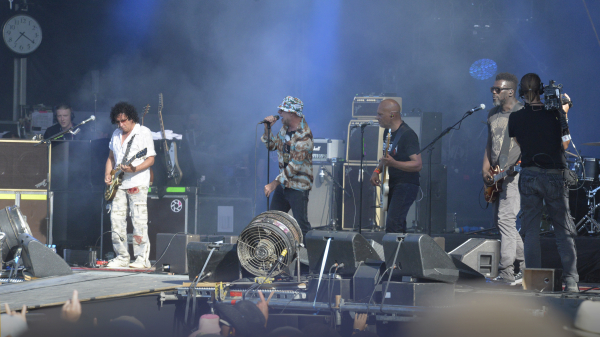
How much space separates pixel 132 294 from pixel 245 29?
7030mm

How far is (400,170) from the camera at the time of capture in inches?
226

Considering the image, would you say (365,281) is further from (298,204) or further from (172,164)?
(172,164)

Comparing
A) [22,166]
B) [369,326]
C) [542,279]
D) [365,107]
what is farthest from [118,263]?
[542,279]

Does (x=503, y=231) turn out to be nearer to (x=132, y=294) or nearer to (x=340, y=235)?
(x=340, y=235)

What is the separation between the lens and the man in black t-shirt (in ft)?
18.6

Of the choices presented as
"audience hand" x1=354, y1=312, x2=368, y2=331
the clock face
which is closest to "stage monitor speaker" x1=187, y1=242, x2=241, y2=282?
"audience hand" x1=354, y1=312, x2=368, y2=331

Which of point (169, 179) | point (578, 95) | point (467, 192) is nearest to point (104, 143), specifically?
point (169, 179)

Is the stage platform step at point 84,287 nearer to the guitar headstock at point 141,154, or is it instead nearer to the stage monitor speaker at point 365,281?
the guitar headstock at point 141,154

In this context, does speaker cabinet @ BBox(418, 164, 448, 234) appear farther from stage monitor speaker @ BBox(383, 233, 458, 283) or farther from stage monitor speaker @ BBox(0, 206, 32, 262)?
stage monitor speaker @ BBox(0, 206, 32, 262)

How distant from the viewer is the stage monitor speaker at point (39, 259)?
642 centimetres

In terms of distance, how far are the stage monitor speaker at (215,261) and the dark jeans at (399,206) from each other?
148 centimetres

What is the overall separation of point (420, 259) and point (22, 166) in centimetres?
601

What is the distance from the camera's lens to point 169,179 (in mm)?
8250

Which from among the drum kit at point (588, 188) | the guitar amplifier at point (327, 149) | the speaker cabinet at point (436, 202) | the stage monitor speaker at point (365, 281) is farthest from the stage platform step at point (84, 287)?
the drum kit at point (588, 188)
